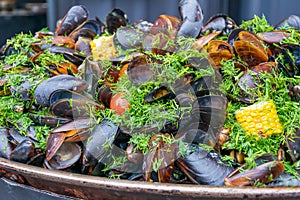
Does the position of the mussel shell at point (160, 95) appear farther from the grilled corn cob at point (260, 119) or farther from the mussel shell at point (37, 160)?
the mussel shell at point (37, 160)

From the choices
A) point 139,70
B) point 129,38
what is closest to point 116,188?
point 139,70

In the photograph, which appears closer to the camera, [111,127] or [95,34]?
[111,127]

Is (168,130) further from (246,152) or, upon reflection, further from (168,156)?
(246,152)

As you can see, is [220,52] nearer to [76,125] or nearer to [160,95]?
[160,95]

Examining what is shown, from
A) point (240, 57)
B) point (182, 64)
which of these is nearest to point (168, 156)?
point (182, 64)

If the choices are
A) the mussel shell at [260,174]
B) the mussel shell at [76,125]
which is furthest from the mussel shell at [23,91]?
the mussel shell at [260,174]
